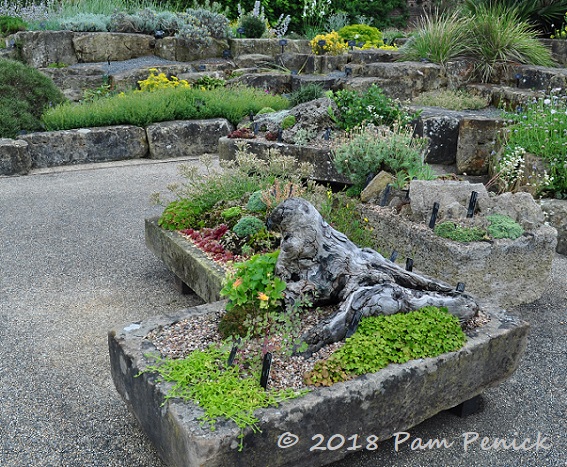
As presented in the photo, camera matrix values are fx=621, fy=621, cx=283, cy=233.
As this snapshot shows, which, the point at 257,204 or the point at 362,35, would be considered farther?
the point at 362,35

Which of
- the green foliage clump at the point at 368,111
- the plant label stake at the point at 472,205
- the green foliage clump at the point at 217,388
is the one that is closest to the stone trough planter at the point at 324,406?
the green foliage clump at the point at 217,388

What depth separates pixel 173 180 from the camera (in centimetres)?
812

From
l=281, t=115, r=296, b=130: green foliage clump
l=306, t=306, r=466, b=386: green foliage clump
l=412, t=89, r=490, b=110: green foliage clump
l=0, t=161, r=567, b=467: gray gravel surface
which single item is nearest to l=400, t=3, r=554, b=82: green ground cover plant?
l=412, t=89, r=490, b=110: green foliage clump

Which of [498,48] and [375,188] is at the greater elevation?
[498,48]

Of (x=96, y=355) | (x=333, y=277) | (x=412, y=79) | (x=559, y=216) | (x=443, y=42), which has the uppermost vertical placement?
(x=443, y=42)

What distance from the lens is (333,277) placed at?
11.5 ft

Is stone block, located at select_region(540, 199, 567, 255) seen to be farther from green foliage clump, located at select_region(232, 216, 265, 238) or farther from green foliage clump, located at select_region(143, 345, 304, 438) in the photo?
green foliage clump, located at select_region(143, 345, 304, 438)

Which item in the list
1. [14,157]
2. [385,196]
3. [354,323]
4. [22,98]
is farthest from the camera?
[22,98]

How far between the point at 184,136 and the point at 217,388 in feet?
22.8

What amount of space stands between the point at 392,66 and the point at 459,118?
2.76 metres

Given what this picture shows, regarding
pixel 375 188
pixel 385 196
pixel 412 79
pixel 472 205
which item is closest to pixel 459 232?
pixel 472 205

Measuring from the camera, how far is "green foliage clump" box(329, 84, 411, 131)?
7297 millimetres

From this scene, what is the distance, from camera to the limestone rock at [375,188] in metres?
5.48

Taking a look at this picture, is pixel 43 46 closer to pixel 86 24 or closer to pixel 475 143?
pixel 86 24
